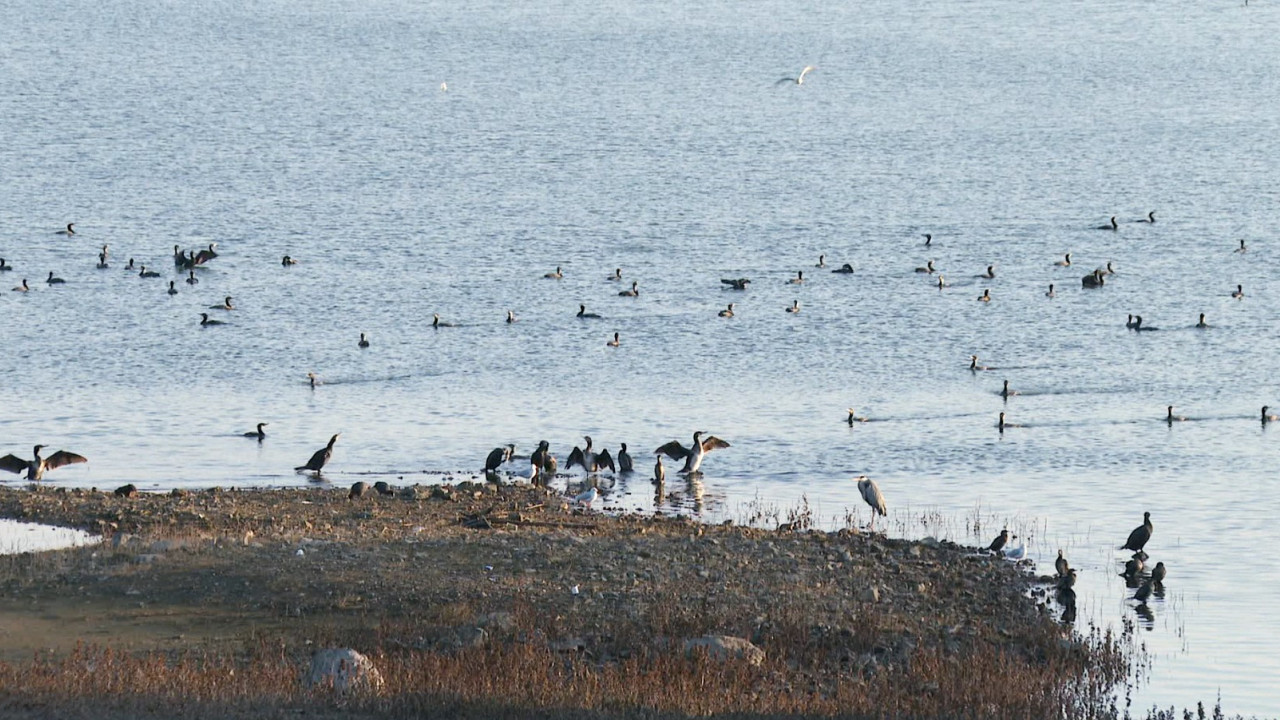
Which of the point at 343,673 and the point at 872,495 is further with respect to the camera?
the point at 872,495

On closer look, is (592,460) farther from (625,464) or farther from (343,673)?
(343,673)

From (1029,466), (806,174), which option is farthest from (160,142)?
(1029,466)

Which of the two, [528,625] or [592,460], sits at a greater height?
[592,460]

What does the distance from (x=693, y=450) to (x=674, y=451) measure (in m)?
0.83

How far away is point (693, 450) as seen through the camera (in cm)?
3412

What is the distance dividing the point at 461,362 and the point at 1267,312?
90.2ft

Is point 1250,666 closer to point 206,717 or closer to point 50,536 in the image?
point 206,717

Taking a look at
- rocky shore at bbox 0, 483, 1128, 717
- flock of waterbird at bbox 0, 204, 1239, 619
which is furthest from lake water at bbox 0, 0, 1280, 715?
rocky shore at bbox 0, 483, 1128, 717

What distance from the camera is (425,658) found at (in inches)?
674

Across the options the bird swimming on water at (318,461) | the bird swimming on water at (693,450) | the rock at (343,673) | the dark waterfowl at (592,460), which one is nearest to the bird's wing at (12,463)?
the bird swimming on water at (318,461)

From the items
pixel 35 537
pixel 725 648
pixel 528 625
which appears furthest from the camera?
pixel 35 537

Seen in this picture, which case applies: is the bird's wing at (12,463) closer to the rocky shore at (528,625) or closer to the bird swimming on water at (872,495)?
the rocky shore at (528,625)

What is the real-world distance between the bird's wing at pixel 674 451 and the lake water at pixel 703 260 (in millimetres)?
856

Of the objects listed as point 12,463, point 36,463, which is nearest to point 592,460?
point 36,463
